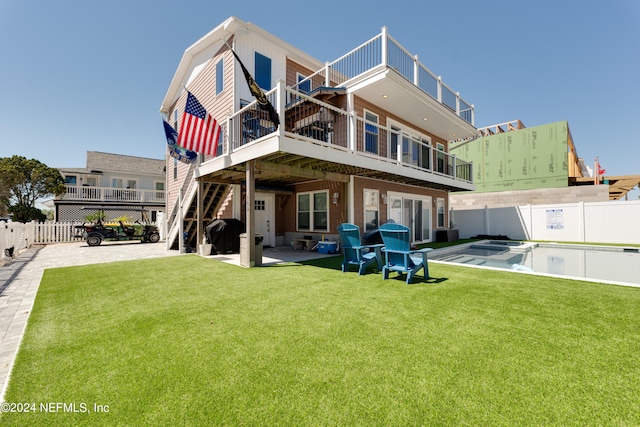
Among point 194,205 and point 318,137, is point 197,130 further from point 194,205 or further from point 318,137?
point 318,137

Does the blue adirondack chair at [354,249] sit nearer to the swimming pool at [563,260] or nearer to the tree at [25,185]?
the swimming pool at [563,260]

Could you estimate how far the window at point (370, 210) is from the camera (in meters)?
10.5

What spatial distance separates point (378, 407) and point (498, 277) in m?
5.14

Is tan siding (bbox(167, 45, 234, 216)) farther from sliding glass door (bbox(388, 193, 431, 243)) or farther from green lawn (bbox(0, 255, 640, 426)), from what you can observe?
sliding glass door (bbox(388, 193, 431, 243))

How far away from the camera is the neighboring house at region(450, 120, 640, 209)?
16.7m

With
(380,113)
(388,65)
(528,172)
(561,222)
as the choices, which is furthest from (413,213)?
(528,172)

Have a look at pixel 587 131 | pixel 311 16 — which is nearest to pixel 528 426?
pixel 311 16

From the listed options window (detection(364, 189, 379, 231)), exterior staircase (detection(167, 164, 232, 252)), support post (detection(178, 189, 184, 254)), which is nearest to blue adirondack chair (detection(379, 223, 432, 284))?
window (detection(364, 189, 379, 231))

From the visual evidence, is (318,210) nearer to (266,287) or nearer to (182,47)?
(266,287)

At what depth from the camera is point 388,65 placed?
843 cm

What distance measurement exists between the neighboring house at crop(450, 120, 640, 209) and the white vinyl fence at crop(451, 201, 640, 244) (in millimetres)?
3417

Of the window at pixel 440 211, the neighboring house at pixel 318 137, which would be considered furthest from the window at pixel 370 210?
the window at pixel 440 211

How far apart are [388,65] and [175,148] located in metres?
7.61

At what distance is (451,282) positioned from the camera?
5.29 m
